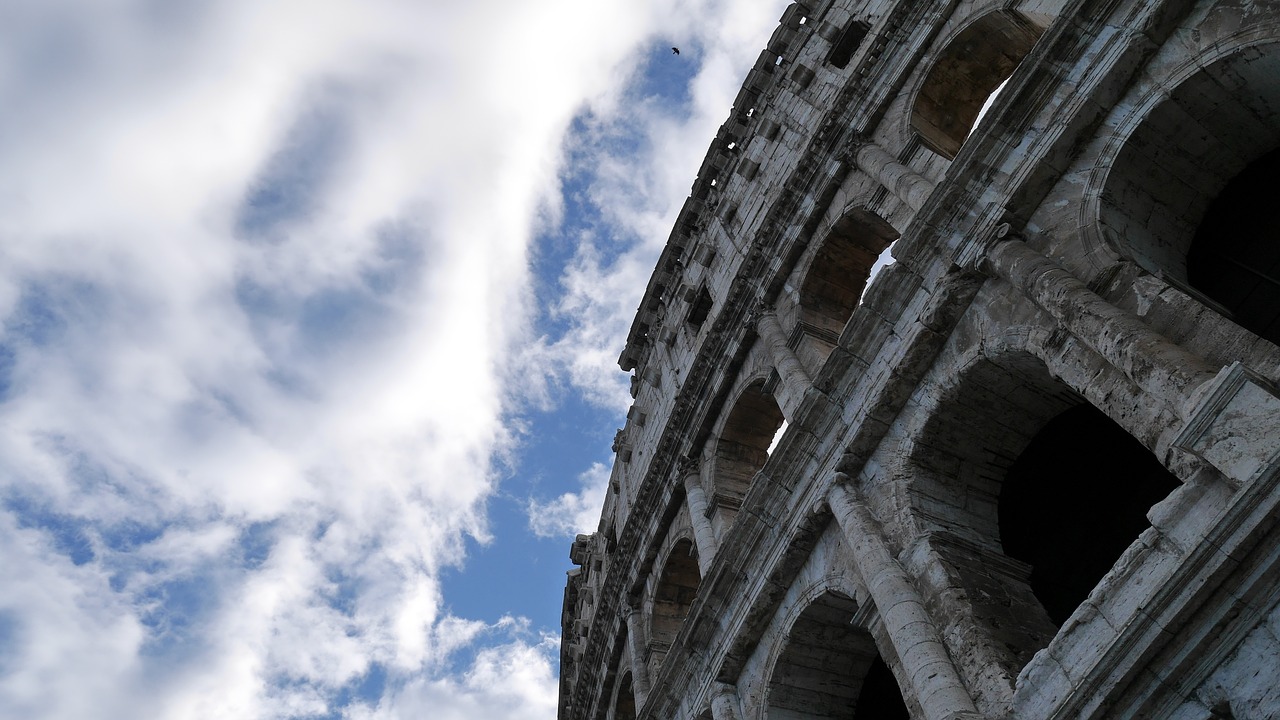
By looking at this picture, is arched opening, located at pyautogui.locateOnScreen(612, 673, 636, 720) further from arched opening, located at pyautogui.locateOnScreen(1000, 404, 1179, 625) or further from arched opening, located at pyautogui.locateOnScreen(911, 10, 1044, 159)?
arched opening, located at pyautogui.locateOnScreen(911, 10, 1044, 159)

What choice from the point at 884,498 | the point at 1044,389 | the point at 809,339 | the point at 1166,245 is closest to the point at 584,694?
the point at 809,339

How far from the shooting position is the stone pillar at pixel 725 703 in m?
11.0

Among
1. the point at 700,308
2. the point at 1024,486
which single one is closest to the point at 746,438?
the point at 700,308

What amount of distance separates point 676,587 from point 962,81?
986cm

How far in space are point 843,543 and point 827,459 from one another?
1.05m

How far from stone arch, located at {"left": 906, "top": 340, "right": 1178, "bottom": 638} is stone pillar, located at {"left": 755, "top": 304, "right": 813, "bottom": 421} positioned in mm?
2479

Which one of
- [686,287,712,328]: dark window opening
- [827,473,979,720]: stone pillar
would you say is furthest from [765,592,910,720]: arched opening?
[686,287,712,328]: dark window opening

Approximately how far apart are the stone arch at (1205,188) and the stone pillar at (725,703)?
7032 millimetres

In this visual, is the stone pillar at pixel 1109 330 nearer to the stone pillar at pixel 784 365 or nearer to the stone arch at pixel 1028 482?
the stone arch at pixel 1028 482

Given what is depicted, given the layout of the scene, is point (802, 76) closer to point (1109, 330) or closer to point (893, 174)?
point (893, 174)

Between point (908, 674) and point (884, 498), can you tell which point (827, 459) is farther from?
point (908, 674)

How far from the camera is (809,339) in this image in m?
13.0

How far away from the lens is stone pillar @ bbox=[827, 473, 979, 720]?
737 centimetres

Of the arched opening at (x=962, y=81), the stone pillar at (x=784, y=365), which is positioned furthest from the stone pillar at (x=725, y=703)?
the arched opening at (x=962, y=81)
